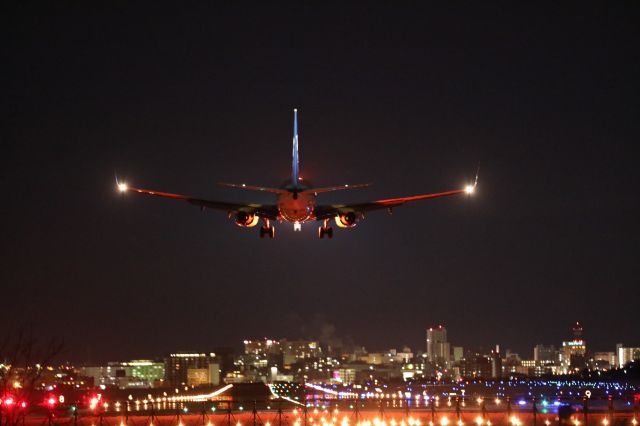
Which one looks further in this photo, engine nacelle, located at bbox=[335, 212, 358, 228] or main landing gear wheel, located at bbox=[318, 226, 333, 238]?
main landing gear wheel, located at bbox=[318, 226, 333, 238]

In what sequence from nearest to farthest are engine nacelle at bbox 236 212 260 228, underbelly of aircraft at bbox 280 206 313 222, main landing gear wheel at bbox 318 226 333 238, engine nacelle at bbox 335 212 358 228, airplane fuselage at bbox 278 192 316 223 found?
airplane fuselage at bbox 278 192 316 223 < underbelly of aircraft at bbox 280 206 313 222 < engine nacelle at bbox 236 212 260 228 < engine nacelle at bbox 335 212 358 228 < main landing gear wheel at bbox 318 226 333 238

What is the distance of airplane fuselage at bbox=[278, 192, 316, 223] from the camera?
64250 mm

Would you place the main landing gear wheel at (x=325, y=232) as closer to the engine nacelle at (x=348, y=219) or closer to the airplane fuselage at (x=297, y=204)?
the engine nacelle at (x=348, y=219)

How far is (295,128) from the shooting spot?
72688mm

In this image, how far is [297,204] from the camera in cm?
6431

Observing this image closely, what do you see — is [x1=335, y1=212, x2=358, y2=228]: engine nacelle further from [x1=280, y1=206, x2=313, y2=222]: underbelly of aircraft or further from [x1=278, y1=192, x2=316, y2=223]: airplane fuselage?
[x1=278, y1=192, x2=316, y2=223]: airplane fuselage

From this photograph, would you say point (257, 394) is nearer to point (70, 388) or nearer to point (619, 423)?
point (70, 388)

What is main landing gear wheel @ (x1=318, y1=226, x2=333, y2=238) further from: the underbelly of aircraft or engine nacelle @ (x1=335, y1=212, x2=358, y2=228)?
the underbelly of aircraft

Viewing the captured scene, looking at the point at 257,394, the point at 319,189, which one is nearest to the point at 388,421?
the point at 319,189

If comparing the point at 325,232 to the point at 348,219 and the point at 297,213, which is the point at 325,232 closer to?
the point at 348,219

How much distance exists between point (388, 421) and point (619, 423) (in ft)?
46.8

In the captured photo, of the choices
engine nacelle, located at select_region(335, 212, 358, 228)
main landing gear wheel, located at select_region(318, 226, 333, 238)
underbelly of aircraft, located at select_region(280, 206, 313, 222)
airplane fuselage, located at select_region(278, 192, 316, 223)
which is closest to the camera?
airplane fuselage, located at select_region(278, 192, 316, 223)

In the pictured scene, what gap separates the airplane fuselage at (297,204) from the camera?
64.2 m

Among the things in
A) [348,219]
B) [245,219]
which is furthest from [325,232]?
[245,219]
